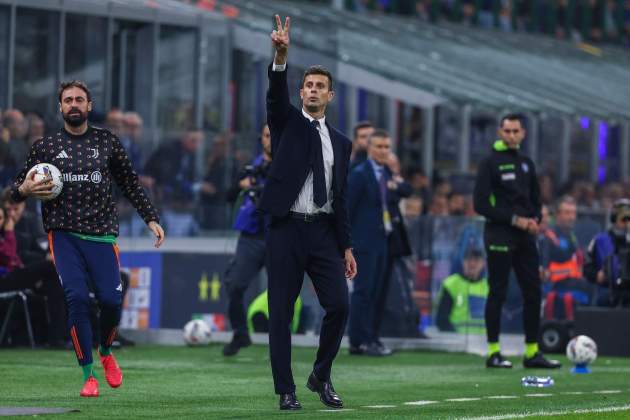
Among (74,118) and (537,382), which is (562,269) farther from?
(74,118)

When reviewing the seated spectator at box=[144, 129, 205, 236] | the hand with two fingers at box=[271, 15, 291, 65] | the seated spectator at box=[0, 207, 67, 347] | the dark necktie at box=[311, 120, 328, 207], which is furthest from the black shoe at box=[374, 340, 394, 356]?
the hand with two fingers at box=[271, 15, 291, 65]

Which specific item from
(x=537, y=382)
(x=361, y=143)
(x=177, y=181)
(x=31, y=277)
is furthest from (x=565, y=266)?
(x=537, y=382)

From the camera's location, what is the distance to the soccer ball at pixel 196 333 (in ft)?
59.7

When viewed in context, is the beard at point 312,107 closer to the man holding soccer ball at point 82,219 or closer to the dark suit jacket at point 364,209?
the man holding soccer ball at point 82,219

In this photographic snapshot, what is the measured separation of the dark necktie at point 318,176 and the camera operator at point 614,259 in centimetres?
805

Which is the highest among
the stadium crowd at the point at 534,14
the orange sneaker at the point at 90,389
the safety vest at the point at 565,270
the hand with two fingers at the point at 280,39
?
the stadium crowd at the point at 534,14

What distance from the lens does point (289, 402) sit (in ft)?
35.1

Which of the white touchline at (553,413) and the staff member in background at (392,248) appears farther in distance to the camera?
the staff member in background at (392,248)

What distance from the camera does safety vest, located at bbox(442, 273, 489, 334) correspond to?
18.4 meters

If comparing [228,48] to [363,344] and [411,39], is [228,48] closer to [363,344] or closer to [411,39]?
[411,39]

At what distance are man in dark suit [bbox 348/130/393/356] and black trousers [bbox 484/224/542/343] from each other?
1.77m

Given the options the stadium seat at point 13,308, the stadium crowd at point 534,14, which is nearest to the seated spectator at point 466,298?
the stadium seat at point 13,308

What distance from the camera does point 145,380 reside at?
43.8ft

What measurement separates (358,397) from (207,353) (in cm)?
524
